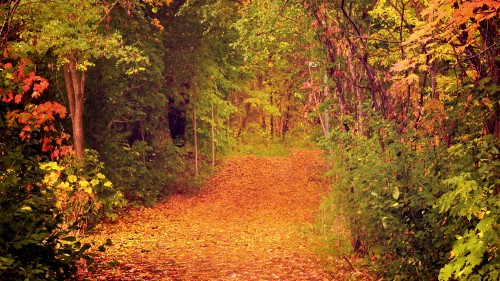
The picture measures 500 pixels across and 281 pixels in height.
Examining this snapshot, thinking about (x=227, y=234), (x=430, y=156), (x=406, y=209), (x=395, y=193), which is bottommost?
(x=227, y=234)

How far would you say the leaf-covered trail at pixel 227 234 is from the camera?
28.7ft

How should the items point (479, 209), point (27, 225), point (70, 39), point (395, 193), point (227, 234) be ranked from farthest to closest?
point (227, 234), point (70, 39), point (395, 193), point (479, 209), point (27, 225)

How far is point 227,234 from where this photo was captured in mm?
12656

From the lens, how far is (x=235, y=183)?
22469 mm

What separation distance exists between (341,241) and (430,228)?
422 cm

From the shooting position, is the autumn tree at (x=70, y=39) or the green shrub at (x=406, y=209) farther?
the autumn tree at (x=70, y=39)

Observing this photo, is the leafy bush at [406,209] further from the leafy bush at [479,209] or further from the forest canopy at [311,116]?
the leafy bush at [479,209]

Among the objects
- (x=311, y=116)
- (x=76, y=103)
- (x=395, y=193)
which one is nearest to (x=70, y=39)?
(x=76, y=103)

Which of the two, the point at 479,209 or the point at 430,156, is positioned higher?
the point at 430,156

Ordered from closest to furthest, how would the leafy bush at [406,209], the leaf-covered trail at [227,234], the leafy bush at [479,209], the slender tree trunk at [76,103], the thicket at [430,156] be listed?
the leafy bush at [479,209] < the thicket at [430,156] < the leafy bush at [406,209] < the leaf-covered trail at [227,234] < the slender tree trunk at [76,103]

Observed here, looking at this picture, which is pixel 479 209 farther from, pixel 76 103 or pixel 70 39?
pixel 76 103

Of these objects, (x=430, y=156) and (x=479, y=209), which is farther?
(x=430, y=156)

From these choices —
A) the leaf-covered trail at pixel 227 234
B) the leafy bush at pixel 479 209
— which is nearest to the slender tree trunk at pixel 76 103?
the leaf-covered trail at pixel 227 234

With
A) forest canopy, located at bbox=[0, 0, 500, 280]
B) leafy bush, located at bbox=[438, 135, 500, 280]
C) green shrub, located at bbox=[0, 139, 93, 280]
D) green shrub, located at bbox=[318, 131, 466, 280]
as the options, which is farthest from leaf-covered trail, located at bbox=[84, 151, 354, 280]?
leafy bush, located at bbox=[438, 135, 500, 280]
